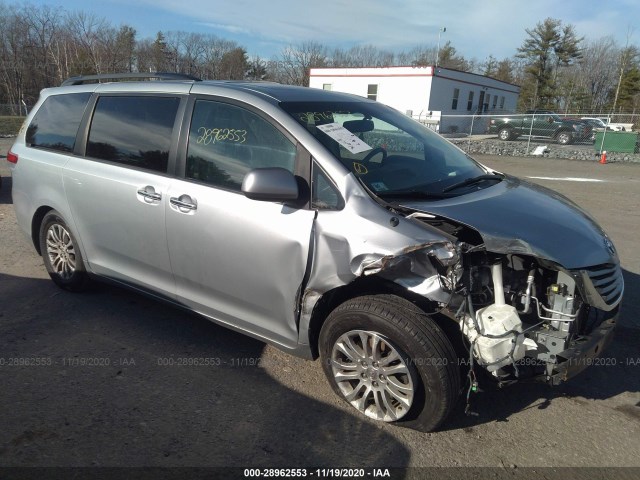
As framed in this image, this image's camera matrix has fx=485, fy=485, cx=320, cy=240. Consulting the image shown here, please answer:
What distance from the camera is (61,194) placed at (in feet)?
13.8

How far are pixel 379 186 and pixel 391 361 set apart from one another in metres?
1.04

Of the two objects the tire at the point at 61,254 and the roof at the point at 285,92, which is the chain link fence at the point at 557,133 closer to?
the roof at the point at 285,92

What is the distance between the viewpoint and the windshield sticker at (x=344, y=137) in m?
3.11

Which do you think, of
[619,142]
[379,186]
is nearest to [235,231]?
[379,186]

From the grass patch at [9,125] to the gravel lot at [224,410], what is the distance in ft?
88.0

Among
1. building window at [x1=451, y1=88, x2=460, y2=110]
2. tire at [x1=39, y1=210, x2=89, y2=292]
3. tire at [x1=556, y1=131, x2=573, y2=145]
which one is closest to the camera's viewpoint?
tire at [x1=39, y1=210, x2=89, y2=292]

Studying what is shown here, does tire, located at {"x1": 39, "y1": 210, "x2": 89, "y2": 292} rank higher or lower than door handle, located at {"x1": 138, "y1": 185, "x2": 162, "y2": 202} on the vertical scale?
lower

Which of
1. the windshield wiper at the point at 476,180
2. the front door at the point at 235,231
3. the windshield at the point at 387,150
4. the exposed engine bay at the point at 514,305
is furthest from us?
the windshield wiper at the point at 476,180

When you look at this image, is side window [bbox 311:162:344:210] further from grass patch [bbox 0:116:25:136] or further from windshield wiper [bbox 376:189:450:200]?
grass patch [bbox 0:116:25:136]

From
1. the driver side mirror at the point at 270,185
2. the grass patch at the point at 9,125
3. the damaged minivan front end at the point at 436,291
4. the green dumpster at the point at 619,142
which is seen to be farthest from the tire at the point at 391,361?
the grass patch at the point at 9,125

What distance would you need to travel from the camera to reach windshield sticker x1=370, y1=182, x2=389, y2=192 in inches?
115

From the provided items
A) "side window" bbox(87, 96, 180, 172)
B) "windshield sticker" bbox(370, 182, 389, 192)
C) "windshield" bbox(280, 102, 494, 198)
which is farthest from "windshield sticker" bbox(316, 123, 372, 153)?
"side window" bbox(87, 96, 180, 172)

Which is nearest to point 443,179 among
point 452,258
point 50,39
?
point 452,258

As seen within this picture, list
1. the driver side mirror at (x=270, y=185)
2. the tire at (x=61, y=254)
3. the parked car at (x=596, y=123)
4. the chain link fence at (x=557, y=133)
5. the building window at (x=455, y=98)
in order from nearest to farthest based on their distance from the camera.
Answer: the driver side mirror at (x=270, y=185) → the tire at (x=61, y=254) → the chain link fence at (x=557, y=133) → the parked car at (x=596, y=123) → the building window at (x=455, y=98)
